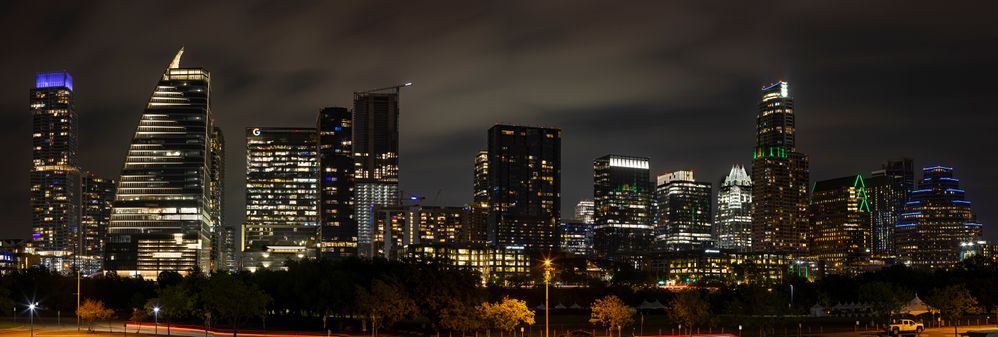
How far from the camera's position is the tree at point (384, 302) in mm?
99938

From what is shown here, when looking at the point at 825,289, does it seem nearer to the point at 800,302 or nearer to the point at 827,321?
the point at 800,302

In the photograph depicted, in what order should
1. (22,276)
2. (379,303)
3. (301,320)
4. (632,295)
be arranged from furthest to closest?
(632,295), (22,276), (301,320), (379,303)

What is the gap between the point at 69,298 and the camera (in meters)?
158

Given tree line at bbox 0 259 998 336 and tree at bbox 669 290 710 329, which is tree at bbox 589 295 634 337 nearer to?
tree line at bbox 0 259 998 336

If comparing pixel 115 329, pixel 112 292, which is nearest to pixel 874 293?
→ pixel 115 329

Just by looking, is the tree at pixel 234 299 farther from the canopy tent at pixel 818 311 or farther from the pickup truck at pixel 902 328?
the canopy tent at pixel 818 311

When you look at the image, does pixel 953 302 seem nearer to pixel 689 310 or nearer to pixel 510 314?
pixel 689 310

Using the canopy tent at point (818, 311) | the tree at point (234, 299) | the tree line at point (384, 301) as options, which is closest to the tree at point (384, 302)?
the tree line at point (384, 301)

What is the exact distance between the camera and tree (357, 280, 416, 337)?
328ft

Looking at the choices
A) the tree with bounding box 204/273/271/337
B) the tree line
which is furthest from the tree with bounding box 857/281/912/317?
the tree with bounding box 204/273/271/337

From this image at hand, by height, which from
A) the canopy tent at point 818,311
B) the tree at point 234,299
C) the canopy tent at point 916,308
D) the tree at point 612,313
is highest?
the tree at point 234,299

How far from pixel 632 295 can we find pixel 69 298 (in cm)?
9573

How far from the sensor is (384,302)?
3942 inches

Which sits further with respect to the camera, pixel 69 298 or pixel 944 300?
pixel 69 298
